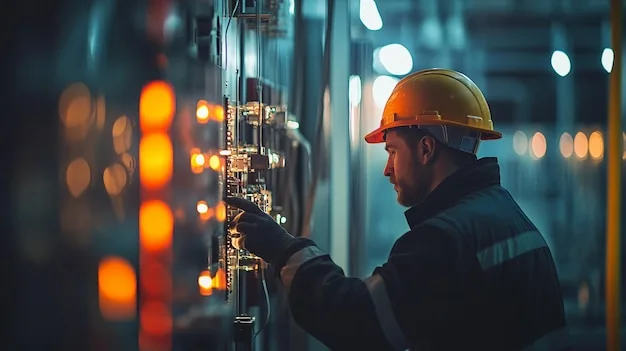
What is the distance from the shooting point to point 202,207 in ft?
4.82

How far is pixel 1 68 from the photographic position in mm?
734

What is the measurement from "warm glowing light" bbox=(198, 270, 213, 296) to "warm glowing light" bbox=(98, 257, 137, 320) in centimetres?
49

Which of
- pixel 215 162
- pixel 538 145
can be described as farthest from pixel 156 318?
pixel 538 145

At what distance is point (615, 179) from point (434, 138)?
75.9 inches

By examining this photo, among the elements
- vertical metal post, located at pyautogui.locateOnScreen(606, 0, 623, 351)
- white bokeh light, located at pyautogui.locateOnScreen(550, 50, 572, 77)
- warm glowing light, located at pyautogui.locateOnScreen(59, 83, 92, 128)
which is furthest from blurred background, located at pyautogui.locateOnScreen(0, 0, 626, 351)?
white bokeh light, located at pyautogui.locateOnScreen(550, 50, 572, 77)

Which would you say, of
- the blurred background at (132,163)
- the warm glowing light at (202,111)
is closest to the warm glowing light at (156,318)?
the blurred background at (132,163)

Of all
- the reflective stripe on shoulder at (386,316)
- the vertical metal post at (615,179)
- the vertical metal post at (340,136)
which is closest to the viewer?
the reflective stripe on shoulder at (386,316)

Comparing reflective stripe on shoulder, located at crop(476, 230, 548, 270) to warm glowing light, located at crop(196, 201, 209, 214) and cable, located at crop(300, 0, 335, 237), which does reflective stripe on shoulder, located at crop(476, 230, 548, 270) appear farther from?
cable, located at crop(300, 0, 335, 237)

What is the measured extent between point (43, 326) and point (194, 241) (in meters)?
0.59

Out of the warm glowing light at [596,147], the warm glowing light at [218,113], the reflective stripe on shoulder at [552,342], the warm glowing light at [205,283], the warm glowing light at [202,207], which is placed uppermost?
the warm glowing light at [218,113]

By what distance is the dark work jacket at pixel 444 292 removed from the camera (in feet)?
5.89

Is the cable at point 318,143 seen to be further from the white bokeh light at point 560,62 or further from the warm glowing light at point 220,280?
the white bokeh light at point 560,62

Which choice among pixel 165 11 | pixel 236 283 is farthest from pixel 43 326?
pixel 236 283

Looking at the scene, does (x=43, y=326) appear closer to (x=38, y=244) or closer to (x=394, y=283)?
(x=38, y=244)
